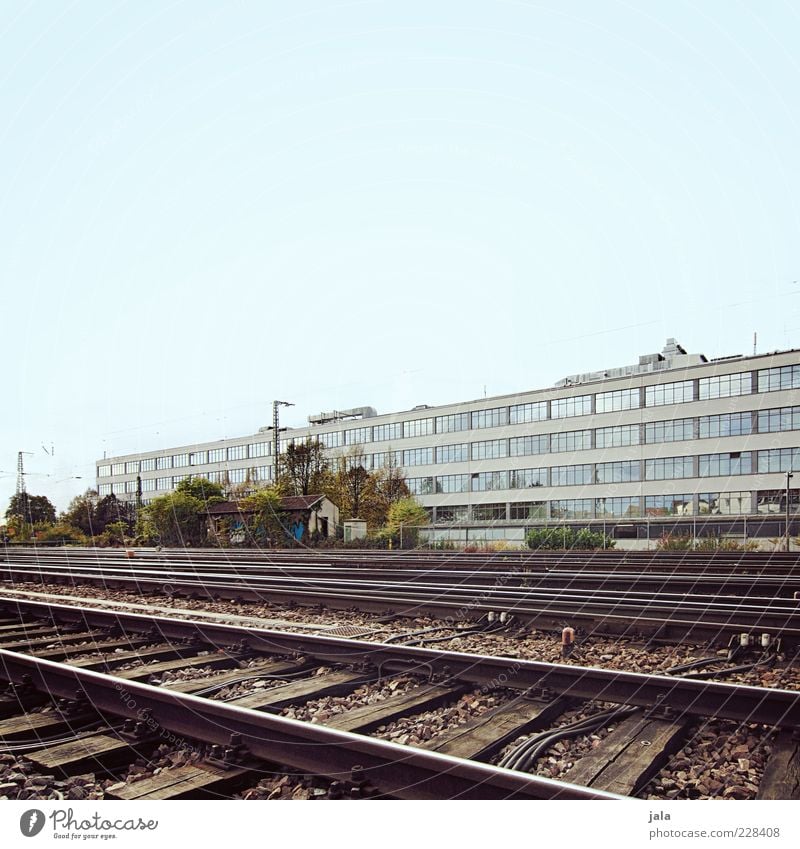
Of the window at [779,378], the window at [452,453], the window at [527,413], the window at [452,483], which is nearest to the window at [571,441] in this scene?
the window at [527,413]

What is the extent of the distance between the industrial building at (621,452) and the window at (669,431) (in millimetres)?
56

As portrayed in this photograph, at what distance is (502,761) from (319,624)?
186 inches

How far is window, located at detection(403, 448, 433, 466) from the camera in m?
48.5

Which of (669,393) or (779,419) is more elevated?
(669,393)

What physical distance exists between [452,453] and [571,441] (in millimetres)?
8622

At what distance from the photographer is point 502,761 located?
128 inches

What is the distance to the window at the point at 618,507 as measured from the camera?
126 ft

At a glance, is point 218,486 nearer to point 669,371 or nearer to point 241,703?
point 241,703

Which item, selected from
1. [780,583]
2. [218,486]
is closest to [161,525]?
[218,486]

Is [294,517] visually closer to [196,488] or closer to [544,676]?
[196,488]

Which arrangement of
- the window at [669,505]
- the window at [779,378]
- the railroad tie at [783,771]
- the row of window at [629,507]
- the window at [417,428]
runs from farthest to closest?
1. the window at [417,428]
2. the window at [669,505]
3. the window at [779,378]
4. the row of window at [629,507]
5. the railroad tie at [783,771]

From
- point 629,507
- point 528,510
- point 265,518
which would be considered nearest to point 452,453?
point 528,510

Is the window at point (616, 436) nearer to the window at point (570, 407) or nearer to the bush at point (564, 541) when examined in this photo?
the window at point (570, 407)

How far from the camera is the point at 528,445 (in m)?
44.0
